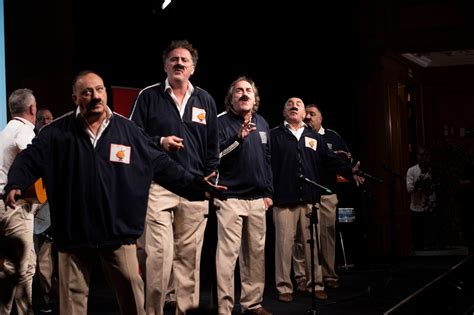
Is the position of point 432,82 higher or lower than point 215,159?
higher

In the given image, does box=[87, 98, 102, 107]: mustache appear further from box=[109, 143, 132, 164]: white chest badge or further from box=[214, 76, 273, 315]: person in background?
box=[214, 76, 273, 315]: person in background

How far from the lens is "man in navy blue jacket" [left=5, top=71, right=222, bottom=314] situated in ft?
11.0

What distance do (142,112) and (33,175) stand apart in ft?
3.63

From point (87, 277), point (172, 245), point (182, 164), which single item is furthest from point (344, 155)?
point (87, 277)

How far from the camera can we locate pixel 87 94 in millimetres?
3467

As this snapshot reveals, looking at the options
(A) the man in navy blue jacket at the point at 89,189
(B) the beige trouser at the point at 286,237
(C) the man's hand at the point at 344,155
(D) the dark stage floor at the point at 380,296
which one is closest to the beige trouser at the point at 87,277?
(A) the man in navy blue jacket at the point at 89,189

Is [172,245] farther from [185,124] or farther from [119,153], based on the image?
[119,153]

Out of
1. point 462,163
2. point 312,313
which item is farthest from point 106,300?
point 462,163

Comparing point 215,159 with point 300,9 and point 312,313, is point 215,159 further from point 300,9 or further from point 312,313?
point 300,9

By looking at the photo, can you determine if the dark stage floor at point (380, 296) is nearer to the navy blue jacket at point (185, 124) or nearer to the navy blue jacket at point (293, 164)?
the navy blue jacket at point (293, 164)

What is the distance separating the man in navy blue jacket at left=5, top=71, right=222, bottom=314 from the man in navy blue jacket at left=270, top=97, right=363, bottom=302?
2482 mm

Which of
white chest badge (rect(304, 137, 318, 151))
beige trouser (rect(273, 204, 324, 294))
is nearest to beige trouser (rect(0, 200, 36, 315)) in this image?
beige trouser (rect(273, 204, 324, 294))

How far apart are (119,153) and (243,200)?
1.74 meters

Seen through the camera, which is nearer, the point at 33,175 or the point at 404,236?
the point at 33,175
